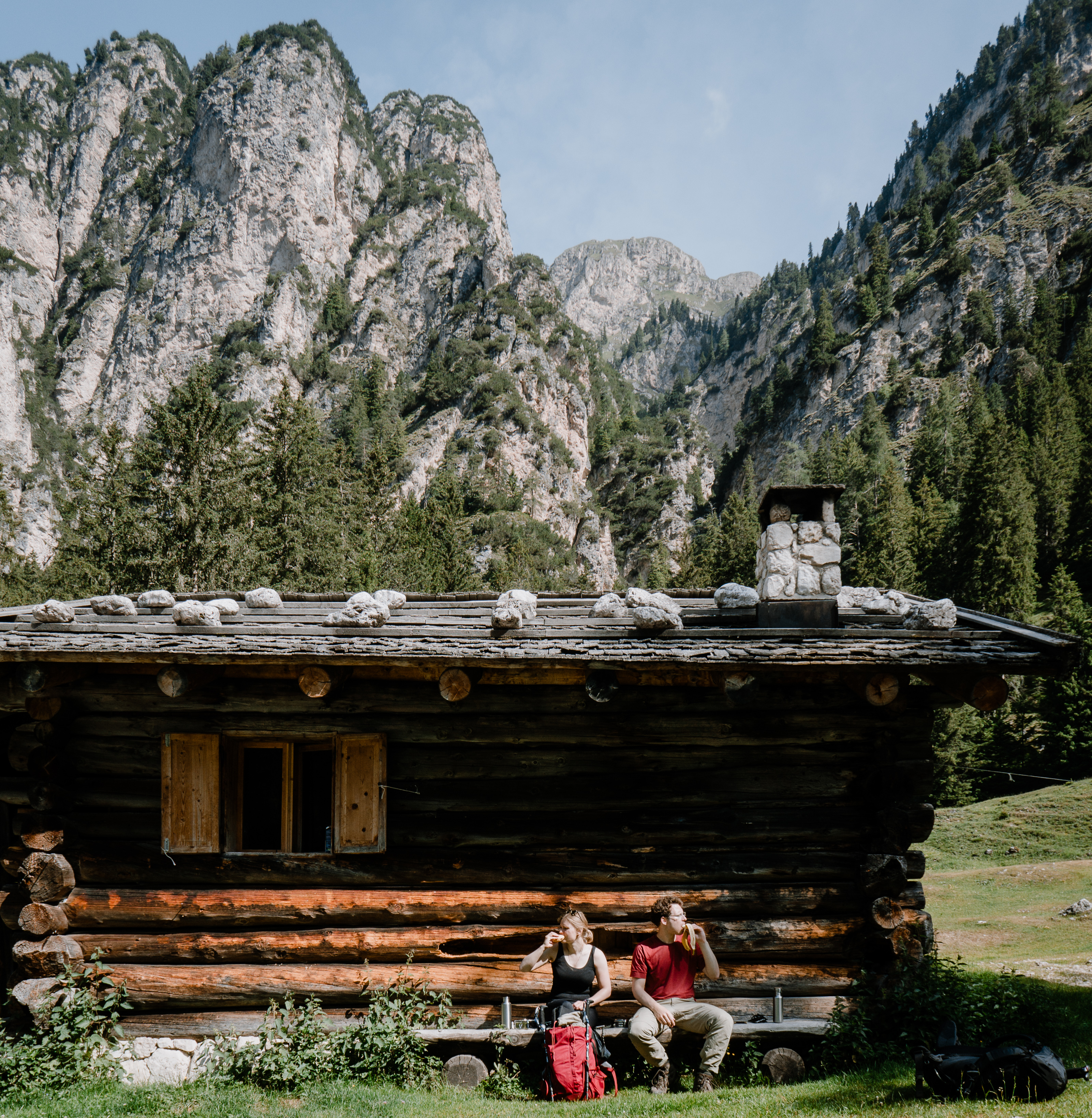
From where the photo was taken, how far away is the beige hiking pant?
5754 millimetres

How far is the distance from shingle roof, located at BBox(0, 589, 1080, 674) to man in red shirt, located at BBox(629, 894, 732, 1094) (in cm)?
203

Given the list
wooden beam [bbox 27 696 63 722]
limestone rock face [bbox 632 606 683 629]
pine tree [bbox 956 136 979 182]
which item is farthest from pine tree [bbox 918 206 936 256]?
wooden beam [bbox 27 696 63 722]

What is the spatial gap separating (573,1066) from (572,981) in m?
0.54

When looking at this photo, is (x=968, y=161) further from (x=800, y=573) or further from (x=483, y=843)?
(x=483, y=843)

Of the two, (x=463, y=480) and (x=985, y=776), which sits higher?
(x=463, y=480)

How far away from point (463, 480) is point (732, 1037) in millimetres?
80605

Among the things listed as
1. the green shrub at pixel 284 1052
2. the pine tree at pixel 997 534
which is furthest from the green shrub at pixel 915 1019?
the pine tree at pixel 997 534

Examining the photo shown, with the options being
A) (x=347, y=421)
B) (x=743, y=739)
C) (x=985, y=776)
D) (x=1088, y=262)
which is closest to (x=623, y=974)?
(x=743, y=739)

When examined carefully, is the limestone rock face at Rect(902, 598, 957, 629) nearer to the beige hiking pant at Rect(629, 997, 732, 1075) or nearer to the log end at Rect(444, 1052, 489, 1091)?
the beige hiking pant at Rect(629, 997, 732, 1075)

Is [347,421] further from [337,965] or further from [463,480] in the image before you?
[337,965]

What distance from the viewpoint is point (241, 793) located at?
22.6ft

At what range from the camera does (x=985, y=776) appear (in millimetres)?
30016

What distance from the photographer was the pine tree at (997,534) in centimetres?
4050

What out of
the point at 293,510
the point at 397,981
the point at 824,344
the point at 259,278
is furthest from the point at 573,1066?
the point at 259,278
